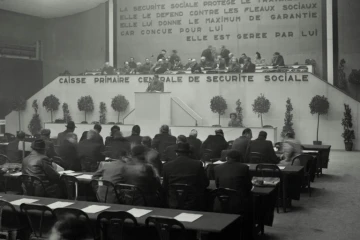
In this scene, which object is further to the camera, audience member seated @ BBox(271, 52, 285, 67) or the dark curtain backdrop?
the dark curtain backdrop

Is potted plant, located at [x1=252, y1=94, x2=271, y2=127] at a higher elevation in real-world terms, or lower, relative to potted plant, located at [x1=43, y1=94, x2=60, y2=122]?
lower

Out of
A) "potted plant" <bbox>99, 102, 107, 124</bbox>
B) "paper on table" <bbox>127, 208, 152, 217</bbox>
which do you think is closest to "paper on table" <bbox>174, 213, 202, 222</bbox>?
"paper on table" <bbox>127, 208, 152, 217</bbox>

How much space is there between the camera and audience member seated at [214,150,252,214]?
666 centimetres

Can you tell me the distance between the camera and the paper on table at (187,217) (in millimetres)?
5323

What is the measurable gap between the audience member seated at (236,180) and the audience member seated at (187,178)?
33cm

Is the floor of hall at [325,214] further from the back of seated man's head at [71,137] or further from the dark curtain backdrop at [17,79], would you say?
the dark curtain backdrop at [17,79]

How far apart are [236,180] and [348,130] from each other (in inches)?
495

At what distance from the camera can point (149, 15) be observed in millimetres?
24703

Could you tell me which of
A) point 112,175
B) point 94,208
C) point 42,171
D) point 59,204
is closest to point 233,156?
point 112,175

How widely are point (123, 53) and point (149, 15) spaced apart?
2389 millimetres

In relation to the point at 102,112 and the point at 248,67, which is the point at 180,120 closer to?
the point at 248,67

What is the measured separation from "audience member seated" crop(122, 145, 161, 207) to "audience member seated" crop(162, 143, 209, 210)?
0.16 meters

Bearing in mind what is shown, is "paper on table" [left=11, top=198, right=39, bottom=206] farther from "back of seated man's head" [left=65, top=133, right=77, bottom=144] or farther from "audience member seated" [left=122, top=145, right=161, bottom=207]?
"back of seated man's head" [left=65, top=133, right=77, bottom=144]

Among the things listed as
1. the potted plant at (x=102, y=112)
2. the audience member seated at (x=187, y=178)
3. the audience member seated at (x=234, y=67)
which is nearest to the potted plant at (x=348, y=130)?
the audience member seated at (x=234, y=67)
